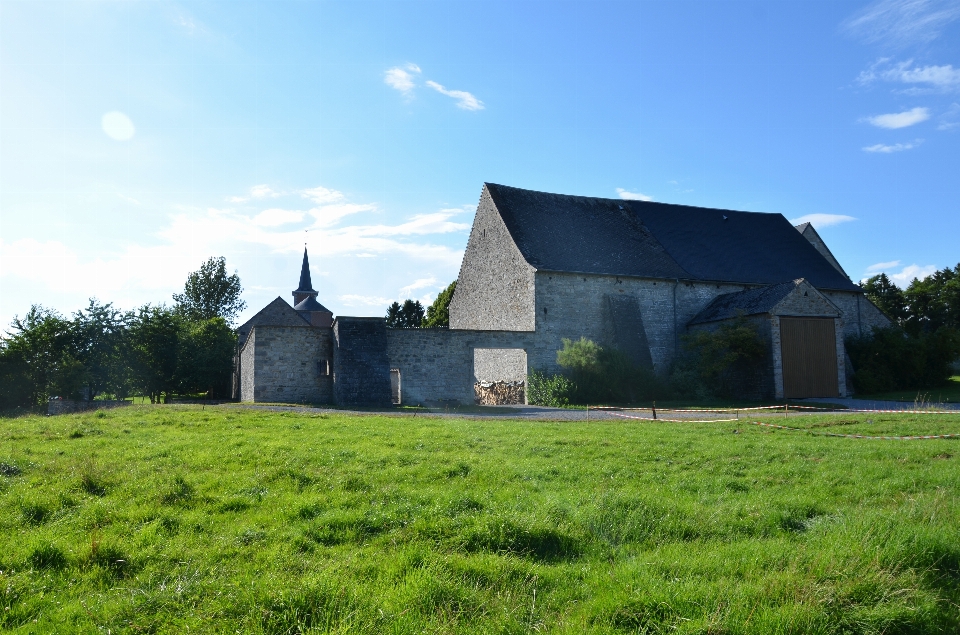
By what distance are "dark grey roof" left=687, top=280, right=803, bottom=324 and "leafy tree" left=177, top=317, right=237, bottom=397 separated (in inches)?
816

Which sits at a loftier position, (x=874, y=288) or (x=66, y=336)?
(x=874, y=288)

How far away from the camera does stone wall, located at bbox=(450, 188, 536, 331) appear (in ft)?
88.2

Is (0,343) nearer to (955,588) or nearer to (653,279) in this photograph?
(653,279)

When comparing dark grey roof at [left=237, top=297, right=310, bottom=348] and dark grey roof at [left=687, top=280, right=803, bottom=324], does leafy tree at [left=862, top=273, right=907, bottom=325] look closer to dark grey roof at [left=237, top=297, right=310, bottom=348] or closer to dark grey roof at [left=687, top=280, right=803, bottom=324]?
dark grey roof at [left=687, top=280, right=803, bottom=324]

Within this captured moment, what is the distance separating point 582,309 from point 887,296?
3538 centimetres

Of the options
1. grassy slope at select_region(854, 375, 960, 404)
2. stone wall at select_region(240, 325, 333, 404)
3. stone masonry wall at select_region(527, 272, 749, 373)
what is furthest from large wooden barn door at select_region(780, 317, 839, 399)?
stone wall at select_region(240, 325, 333, 404)

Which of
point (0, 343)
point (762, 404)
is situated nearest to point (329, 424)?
point (762, 404)

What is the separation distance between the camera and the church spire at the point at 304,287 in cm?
6569

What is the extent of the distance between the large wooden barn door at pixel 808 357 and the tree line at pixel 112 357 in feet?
76.5

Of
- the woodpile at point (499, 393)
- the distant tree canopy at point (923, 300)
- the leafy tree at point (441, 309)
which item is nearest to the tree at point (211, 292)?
the leafy tree at point (441, 309)

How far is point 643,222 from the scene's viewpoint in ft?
106

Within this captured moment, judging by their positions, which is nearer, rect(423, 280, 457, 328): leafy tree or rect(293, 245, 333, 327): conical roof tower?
rect(423, 280, 457, 328): leafy tree

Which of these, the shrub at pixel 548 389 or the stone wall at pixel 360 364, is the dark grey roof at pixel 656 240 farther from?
the stone wall at pixel 360 364

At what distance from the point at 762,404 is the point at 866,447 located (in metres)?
13.9
